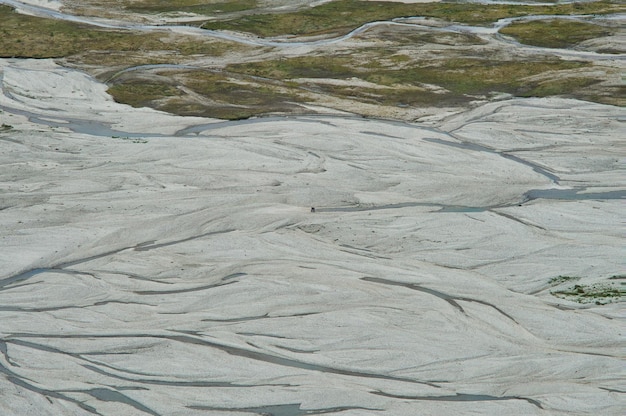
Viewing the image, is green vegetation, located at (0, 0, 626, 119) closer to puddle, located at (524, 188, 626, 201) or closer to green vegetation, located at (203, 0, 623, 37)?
green vegetation, located at (203, 0, 623, 37)

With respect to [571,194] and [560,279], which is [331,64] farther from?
[560,279]

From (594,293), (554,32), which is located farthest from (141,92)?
(554,32)

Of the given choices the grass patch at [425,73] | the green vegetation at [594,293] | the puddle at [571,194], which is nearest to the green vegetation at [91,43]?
the grass patch at [425,73]

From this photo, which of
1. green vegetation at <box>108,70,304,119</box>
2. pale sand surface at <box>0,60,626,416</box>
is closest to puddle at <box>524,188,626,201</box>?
pale sand surface at <box>0,60,626,416</box>

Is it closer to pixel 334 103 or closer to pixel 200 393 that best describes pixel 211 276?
pixel 200 393

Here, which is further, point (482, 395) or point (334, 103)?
point (334, 103)

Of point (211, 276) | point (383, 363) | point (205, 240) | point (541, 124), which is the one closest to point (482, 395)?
point (383, 363)

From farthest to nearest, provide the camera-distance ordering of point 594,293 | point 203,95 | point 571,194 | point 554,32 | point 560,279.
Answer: point 554,32, point 203,95, point 571,194, point 560,279, point 594,293
